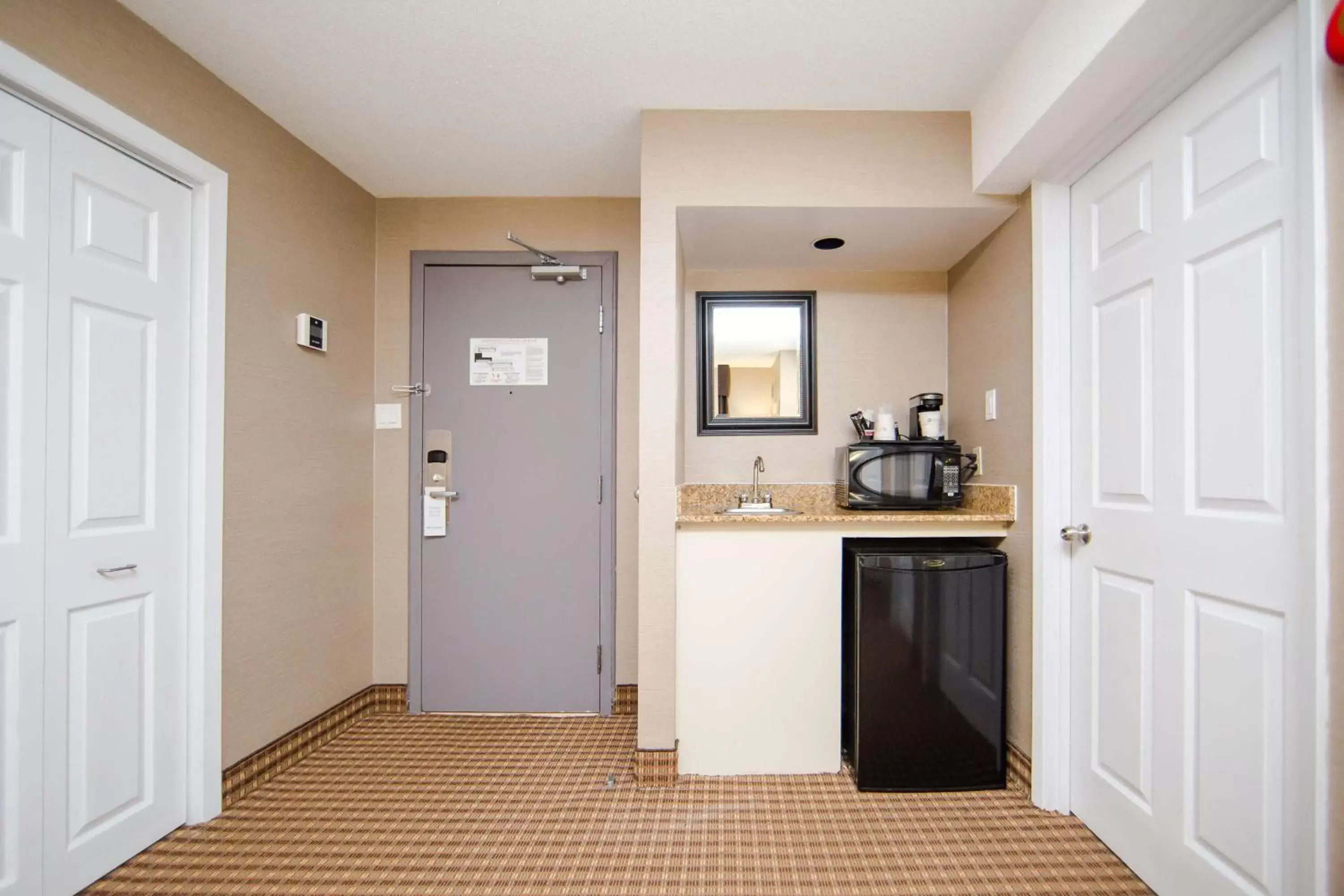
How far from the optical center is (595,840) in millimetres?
1778

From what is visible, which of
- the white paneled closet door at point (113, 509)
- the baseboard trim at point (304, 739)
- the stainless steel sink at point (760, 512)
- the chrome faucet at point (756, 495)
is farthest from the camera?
the chrome faucet at point (756, 495)

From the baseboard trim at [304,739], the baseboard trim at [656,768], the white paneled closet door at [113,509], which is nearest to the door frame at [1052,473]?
the baseboard trim at [656,768]

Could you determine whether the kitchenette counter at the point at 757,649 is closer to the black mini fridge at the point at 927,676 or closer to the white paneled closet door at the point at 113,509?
the black mini fridge at the point at 927,676

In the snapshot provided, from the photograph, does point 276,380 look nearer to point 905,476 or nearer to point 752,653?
point 752,653

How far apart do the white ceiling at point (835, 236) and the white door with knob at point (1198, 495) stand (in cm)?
44

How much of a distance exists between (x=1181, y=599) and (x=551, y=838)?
6.22 feet

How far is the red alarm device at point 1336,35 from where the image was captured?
0.98 m

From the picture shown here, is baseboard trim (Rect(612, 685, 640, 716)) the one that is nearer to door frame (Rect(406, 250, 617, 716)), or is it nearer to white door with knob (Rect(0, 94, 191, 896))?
door frame (Rect(406, 250, 617, 716))

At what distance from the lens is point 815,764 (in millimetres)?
2117

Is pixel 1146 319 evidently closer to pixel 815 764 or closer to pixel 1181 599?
pixel 1181 599

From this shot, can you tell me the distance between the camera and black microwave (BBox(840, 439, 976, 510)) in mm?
2264

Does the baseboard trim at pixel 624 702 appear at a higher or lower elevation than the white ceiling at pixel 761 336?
lower

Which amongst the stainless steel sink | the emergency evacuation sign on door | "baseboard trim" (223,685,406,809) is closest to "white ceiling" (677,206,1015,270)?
the emergency evacuation sign on door

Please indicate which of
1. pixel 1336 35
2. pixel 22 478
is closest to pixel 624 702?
pixel 22 478
